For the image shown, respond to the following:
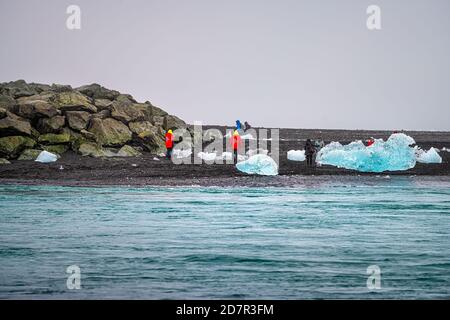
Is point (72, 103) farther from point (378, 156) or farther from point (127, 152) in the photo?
point (378, 156)

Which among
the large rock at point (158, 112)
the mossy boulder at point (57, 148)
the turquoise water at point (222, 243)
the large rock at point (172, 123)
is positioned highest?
the large rock at point (158, 112)

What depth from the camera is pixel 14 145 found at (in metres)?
28.4

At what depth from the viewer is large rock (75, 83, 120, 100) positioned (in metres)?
41.0

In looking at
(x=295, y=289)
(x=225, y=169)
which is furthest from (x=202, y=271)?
(x=225, y=169)

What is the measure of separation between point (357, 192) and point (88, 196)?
8.55m

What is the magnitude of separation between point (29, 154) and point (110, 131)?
5.31 m

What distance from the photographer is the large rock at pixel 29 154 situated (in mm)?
28516

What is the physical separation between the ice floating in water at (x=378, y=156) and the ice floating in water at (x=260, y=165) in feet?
14.2

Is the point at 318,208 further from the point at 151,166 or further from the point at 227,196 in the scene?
the point at 151,166

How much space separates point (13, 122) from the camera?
28.9 metres
